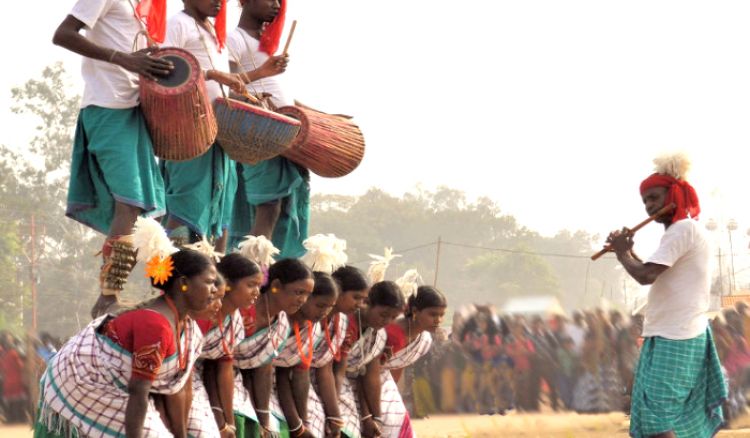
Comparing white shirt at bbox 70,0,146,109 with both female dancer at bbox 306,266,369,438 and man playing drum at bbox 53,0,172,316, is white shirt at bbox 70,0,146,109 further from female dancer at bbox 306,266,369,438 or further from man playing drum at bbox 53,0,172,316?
female dancer at bbox 306,266,369,438

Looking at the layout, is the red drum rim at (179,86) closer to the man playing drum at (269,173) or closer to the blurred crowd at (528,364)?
the man playing drum at (269,173)

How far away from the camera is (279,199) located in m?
6.81

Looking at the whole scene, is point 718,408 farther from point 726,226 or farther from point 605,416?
point 726,226

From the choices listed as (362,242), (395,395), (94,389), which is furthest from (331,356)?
(362,242)

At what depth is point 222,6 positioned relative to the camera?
634 cm

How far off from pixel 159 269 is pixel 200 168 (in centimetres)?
138

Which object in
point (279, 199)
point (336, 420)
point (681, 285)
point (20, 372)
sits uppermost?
point (279, 199)

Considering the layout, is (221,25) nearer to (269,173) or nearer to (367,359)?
(269,173)

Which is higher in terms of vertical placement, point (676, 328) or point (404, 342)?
point (676, 328)

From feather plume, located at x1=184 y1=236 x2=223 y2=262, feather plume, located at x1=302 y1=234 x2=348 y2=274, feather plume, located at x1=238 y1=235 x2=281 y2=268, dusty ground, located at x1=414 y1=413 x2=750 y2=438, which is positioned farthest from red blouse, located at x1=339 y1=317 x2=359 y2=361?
dusty ground, located at x1=414 y1=413 x2=750 y2=438

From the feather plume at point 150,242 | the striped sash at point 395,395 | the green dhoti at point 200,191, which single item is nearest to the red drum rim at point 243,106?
the green dhoti at point 200,191

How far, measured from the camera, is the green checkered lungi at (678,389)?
22.1 feet

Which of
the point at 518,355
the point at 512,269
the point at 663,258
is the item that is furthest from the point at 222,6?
the point at 512,269

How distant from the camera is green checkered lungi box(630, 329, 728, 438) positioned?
6.74 meters
